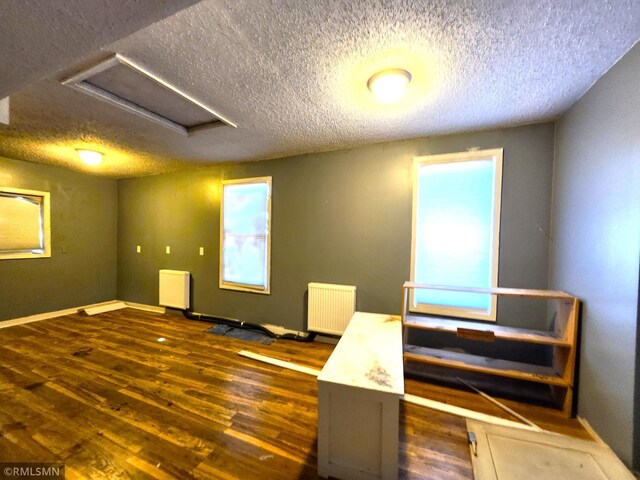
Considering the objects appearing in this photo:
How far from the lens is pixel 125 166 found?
3.72m

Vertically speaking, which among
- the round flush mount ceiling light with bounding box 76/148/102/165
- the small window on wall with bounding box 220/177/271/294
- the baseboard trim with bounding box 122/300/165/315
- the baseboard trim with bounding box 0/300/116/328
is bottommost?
the baseboard trim with bounding box 122/300/165/315

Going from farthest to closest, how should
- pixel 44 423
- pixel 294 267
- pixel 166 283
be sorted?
pixel 166 283 < pixel 294 267 < pixel 44 423

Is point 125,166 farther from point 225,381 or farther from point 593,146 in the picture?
point 593,146

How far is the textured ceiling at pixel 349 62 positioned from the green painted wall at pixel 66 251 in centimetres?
173

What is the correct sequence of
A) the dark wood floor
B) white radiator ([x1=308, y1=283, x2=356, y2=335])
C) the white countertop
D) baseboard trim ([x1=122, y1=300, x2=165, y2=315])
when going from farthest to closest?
baseboard trim ([x1=122, y1=300, x2=165, y2=315]) < white radiator ([x1=308, y1=283, x2=356, y2=335]) < the dark wood floor < the white countertop

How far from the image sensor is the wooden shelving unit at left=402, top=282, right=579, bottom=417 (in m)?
1.74

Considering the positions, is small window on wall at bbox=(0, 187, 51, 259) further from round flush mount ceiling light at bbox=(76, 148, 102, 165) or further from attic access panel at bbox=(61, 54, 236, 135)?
attic access panel at bbox=(61, 54, 236, 135)

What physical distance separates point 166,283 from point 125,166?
2.01 m

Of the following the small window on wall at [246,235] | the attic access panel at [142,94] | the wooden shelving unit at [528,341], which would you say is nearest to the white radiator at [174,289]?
the small window on wall at [246,235]

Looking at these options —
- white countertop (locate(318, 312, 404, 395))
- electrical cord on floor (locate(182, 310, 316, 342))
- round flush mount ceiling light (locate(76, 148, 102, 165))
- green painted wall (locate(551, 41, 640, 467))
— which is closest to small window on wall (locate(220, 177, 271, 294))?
electrical cord on floor (locate(182, 310, 316, 342))

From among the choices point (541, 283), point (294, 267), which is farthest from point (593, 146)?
point (294, 267)

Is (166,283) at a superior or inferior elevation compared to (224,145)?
inferior

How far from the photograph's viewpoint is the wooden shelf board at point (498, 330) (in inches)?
70.4

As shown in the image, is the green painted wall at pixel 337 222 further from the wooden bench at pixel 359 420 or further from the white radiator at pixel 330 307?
the wooden bench at pixel 359 420
